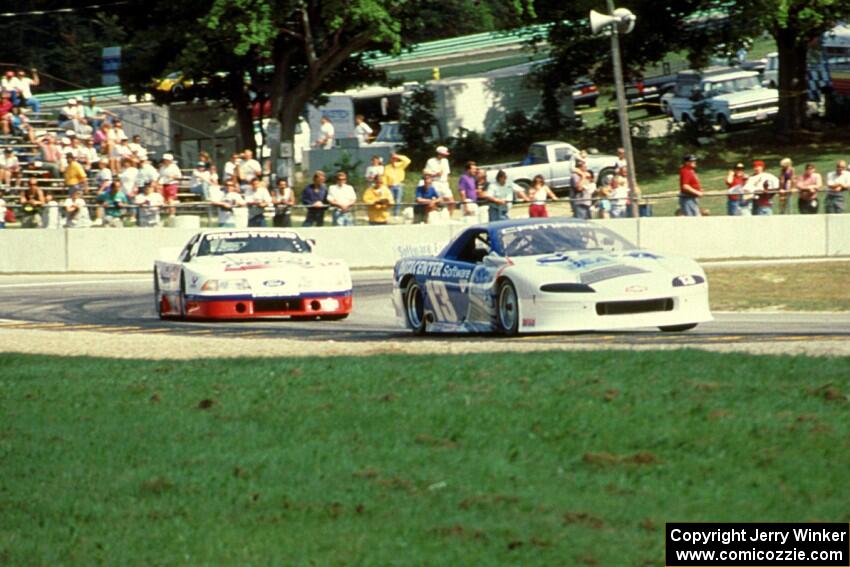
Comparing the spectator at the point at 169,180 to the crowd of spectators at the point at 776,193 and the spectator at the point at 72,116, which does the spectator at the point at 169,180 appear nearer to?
the spectator at the point at 72,116

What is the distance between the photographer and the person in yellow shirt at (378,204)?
2858 centimetres

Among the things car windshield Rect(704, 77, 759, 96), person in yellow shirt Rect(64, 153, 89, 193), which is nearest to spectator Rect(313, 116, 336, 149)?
car windshield Rect(704, 77, 759, 96)

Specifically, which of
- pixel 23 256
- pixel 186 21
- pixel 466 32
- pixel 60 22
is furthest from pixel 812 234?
pixel 466 32

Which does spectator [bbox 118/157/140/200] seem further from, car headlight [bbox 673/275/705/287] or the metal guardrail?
car headlight [bbox 673/275/705/287]

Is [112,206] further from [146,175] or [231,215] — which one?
[231,215]

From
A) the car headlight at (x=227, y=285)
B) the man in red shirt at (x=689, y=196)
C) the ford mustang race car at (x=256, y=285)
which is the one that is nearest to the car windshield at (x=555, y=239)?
the ford mustang race car at (x=256, y=285)

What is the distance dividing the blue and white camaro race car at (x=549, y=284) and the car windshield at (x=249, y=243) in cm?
330

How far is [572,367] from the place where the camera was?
977cm

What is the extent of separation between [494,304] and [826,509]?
9.23m

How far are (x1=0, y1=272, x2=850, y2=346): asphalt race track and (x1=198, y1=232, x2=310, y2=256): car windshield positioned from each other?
0.92 meters

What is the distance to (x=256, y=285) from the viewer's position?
18438mm

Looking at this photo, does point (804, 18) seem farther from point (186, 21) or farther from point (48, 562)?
point (48, 562)

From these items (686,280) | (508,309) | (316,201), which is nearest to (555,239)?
(508,309)

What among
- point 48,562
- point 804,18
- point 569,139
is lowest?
point 48,562
